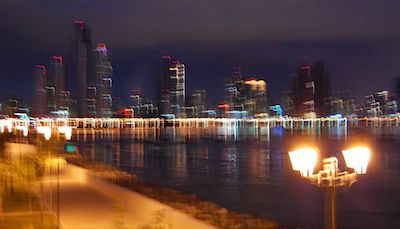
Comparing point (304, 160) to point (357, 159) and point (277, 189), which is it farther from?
point (277, 189)

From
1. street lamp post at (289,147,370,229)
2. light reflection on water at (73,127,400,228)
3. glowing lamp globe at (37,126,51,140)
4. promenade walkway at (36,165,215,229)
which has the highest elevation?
glowing lamp globe at (37,126,51,140)

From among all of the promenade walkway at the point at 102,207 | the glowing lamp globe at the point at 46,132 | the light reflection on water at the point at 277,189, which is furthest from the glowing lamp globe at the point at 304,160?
the light reflection on water at the point at 277,189

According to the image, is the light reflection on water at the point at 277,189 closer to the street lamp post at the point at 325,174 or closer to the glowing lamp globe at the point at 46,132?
the glowing lamp globe at the point at 46,132

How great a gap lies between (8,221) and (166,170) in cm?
2254

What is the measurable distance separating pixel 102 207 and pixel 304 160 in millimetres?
3944

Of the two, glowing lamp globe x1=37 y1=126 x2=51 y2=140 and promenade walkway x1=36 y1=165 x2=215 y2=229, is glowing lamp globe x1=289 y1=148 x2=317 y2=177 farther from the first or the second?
glowing lamp globe x1=37 y1=126 x2=51 y2=140

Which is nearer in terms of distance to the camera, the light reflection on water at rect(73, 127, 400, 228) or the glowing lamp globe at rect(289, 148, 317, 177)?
the glowing lamp globe at rect(289, 148, 317, 177)

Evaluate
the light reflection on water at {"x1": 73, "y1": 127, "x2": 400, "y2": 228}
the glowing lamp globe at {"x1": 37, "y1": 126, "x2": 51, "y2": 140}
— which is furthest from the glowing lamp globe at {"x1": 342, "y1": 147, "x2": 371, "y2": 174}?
the light reflection on water at {"x1": 73, "y1": 127, "x2": 400, "y2": 228}

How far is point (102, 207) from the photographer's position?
8.30 meters

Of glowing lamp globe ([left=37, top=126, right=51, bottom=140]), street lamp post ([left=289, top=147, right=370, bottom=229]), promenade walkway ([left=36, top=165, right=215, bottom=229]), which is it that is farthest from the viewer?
glowing lamp globe ([left=37, top=126, right=51, bottom=140])

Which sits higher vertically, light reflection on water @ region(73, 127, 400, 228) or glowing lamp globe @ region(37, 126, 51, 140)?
glowing lamp globe @ region(37, 126, 51, 140)

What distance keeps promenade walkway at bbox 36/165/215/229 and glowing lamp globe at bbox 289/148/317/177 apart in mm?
1266

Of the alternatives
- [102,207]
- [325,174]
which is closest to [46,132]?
[102,207]

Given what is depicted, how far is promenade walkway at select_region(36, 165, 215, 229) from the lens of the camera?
6309mm
